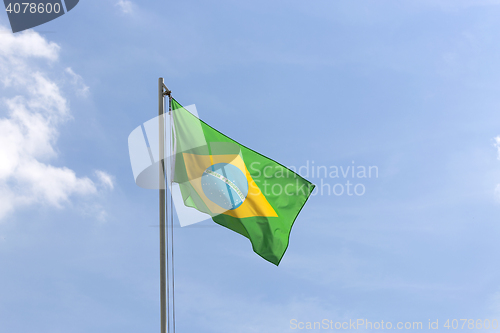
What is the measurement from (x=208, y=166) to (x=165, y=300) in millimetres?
3830

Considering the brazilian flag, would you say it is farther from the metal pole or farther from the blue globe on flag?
the metal pole

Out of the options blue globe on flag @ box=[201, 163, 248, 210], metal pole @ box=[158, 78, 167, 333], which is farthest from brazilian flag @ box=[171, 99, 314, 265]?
metal pole @ box=[158, 78, 167, 333]

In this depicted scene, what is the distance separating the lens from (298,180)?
43.6 feet

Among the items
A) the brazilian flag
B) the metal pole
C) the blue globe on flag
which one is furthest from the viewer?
the blue globe on flag

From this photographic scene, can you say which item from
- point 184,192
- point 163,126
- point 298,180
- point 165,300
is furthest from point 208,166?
point 165,300

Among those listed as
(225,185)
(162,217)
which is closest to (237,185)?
(225,185)

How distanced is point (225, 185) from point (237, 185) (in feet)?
1.26

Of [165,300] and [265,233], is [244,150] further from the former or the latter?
[165,300]

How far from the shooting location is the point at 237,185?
13.1m

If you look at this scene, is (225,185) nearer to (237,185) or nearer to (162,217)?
(237,185)

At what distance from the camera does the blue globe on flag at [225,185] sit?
12625 mm

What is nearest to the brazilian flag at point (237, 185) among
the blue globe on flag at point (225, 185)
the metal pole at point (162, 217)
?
the blue globe on flag at point (225, 185)

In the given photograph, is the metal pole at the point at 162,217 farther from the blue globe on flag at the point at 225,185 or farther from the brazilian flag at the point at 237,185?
the blue globe on flag at the point at 225,185

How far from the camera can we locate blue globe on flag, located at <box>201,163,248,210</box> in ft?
41.4
